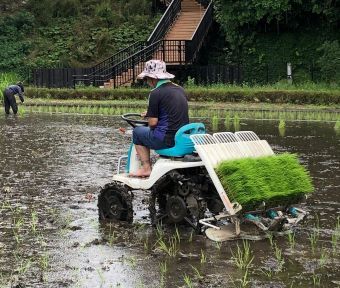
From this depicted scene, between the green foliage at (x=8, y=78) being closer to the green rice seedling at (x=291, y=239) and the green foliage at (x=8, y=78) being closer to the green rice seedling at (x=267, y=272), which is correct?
the green rice seedling at (x=291, y=239)

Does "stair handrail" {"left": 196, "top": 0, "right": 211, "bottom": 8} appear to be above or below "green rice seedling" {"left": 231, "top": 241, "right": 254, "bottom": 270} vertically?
above

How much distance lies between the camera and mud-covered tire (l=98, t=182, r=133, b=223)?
800cm

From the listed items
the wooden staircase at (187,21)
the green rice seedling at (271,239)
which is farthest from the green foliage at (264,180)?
the wooden staircase at (187,21)

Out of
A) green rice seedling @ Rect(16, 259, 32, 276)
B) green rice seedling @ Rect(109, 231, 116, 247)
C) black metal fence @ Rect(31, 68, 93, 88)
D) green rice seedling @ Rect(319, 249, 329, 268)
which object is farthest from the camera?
black metal fence @ Rect(31, 68, 93, 88)

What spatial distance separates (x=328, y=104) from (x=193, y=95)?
17.3 ft

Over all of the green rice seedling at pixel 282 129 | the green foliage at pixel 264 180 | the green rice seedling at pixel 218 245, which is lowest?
the green rice seedling at pixel 282 129

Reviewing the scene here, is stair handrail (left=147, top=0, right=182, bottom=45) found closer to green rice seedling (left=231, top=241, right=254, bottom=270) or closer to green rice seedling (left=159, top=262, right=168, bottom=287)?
green rice seedling (left=231, top=241, right=254, bottom=270)

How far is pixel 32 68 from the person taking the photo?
1363 inches

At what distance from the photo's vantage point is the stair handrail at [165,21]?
31986mm

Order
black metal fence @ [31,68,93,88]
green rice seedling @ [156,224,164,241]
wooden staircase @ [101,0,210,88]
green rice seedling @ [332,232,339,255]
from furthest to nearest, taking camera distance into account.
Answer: black metal fence @ [31,68,93,88]
wooden staircase @ [101,0,210,88]
green rice seedling @ [156,224,164,241]
green rice seedling @ [332,232,339,255]

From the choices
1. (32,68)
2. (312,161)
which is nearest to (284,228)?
(312,161)

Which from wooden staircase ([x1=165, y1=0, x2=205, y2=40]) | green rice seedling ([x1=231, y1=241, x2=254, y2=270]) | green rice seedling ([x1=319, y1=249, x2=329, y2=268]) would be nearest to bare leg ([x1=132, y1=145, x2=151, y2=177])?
green rice seedling ([x1=231, y1=241, x2=254, y2=270])

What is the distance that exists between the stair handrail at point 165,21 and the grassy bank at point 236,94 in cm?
435

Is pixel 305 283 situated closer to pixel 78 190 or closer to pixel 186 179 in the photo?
pixel 186 179
